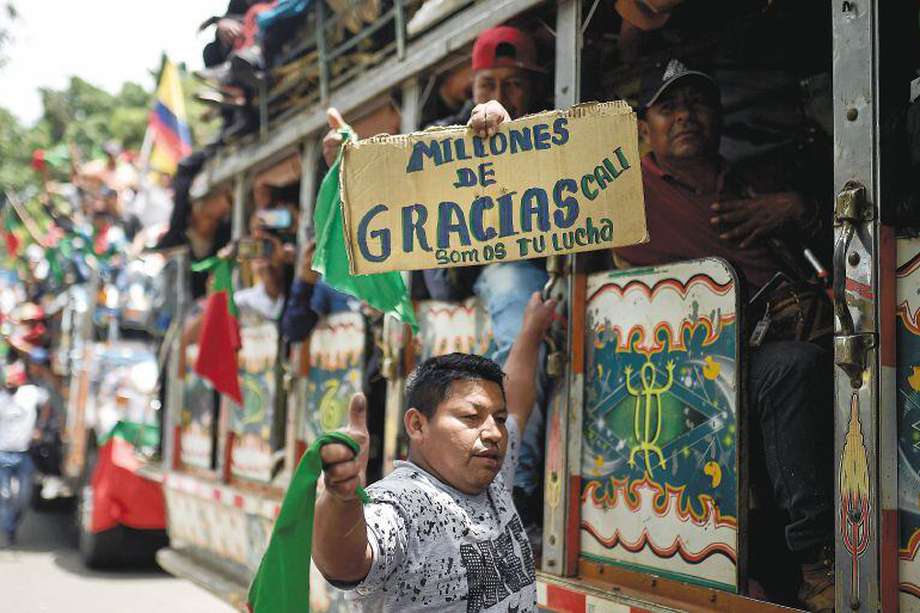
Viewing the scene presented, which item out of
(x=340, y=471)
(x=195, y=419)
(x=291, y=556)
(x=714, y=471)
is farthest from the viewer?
(x=195, y=419)

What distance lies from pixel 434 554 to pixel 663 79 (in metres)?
1.93

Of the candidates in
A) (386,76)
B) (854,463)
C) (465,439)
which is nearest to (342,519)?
(465,439)

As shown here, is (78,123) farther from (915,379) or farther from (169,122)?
(915,379)

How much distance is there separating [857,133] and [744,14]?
5.51 feet

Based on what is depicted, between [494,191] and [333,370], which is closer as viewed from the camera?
[494,191]

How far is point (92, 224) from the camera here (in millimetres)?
10430

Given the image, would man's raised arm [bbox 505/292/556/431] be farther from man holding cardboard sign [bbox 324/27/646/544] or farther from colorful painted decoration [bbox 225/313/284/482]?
colorful painted decoration [bbox 225/313/284/482]

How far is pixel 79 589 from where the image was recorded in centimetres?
712

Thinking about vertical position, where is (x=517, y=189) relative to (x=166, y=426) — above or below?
above

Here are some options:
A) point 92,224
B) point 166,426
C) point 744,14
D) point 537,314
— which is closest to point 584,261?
point 537,314

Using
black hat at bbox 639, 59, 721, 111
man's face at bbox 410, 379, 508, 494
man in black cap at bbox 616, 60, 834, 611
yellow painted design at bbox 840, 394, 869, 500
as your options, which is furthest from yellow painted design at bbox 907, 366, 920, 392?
black hat at bbox 639, 59, 721, 111

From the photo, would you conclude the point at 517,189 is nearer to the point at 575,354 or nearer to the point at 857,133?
the point at 575,354

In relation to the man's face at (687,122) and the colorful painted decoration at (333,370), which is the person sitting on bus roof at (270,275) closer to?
the colorful painted decoration at (333,370)

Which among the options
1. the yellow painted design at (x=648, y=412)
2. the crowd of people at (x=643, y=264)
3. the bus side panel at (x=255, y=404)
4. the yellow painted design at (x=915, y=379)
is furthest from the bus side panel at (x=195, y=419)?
the yellow painted design at (x=915, y=379)
